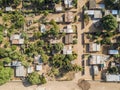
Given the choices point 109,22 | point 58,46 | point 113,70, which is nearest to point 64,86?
point 58,46

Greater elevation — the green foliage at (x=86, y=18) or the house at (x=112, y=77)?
the green foliage at (x=86, y=18)

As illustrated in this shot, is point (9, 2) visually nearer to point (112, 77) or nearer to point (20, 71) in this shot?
point (20, 71)

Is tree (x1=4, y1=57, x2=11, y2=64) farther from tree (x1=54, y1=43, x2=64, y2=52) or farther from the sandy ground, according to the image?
tree (x1=54, y1=43, x2=64, y2=52)

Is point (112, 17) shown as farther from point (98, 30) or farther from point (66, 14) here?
point (66, 14)

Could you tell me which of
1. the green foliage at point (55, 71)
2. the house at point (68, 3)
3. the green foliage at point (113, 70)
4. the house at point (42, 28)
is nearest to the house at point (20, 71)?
the green foliage at point (55, 71)

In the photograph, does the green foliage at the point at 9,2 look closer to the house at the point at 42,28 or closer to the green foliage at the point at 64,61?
the house at the point at 42,28

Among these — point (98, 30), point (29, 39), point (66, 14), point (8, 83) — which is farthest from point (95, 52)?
point (8, 83)

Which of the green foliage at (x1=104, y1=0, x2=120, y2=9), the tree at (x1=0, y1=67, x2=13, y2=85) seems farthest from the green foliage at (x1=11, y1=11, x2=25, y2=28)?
the green foliage at (x1=104, y1=0, x2=120, y2=9)
